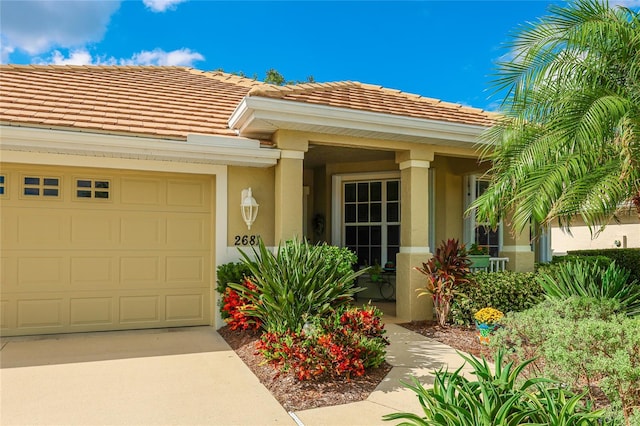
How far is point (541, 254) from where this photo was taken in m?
12.5

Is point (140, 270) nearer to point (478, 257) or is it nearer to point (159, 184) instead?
point (159, 184)

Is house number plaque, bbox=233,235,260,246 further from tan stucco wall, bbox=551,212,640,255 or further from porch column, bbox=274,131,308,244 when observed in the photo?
tan stucco wall, bbox=551,212,640,255

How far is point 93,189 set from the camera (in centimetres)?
761

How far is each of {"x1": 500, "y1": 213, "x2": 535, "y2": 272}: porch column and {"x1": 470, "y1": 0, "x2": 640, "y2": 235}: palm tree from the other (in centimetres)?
323

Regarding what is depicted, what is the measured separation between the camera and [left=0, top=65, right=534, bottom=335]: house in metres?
7.16

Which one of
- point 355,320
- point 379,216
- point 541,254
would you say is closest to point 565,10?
point 355,320

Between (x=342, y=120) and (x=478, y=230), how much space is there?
5.37 m

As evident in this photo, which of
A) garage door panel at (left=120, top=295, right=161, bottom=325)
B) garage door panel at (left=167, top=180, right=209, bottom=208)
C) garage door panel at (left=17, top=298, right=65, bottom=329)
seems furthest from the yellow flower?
garage door panel at (left=17, top=298, right=65, bottom=329)

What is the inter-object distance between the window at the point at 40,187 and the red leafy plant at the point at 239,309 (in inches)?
128

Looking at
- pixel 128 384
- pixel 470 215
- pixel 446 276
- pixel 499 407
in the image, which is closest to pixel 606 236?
pixel 470 215

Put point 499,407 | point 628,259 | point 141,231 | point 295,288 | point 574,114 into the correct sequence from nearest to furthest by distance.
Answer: point 499,407
point 574,114
point 295,288
point 141,231
point 628,259

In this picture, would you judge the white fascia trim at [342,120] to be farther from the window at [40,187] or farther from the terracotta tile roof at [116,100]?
the window at [40,187]

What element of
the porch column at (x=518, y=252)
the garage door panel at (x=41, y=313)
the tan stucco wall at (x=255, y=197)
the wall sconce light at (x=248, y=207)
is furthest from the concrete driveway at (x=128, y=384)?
the porch column at (x=518, y=252)

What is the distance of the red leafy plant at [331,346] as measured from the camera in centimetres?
498
